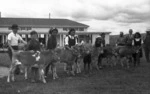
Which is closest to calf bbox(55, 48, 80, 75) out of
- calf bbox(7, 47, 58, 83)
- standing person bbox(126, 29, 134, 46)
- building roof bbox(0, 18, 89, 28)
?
calf bbox(7, 47, 58, 83)

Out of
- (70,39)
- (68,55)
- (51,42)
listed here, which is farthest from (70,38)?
(51,42)

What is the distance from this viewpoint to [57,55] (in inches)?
374

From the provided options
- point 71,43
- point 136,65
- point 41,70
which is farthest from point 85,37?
point 41,70

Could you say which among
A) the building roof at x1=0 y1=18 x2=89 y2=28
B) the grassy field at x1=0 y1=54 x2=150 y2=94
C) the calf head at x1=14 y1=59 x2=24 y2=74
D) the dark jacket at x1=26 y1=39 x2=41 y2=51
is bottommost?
the grassy field at x1=0 y1=54 x2=150 y2=94

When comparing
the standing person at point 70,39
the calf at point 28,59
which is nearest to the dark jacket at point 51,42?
the standing person at point 70,39

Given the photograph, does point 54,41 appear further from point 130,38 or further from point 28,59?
point 130,38

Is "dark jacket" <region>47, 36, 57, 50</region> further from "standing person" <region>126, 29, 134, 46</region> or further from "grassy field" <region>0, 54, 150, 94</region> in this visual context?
"standing person" <region>126, 29, 134, 46</region>

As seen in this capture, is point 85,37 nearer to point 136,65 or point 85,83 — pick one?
point 136,65

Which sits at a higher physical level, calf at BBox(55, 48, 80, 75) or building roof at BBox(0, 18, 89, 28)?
building roof at BBox(0, 18, 89, 28)

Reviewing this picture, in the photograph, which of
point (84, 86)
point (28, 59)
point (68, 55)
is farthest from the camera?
point (68, 55)

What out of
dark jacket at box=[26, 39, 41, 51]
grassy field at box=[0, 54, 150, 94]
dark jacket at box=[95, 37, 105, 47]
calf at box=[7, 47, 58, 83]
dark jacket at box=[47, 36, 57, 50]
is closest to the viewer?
grassy field at box=[0, 54, 150, 94]

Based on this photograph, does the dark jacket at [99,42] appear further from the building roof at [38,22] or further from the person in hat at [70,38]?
the building roof at [38,22]

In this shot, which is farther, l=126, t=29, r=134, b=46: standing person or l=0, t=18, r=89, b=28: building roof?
l=0, t=18, r=89, b=28: building roof

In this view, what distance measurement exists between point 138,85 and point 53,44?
397cm
